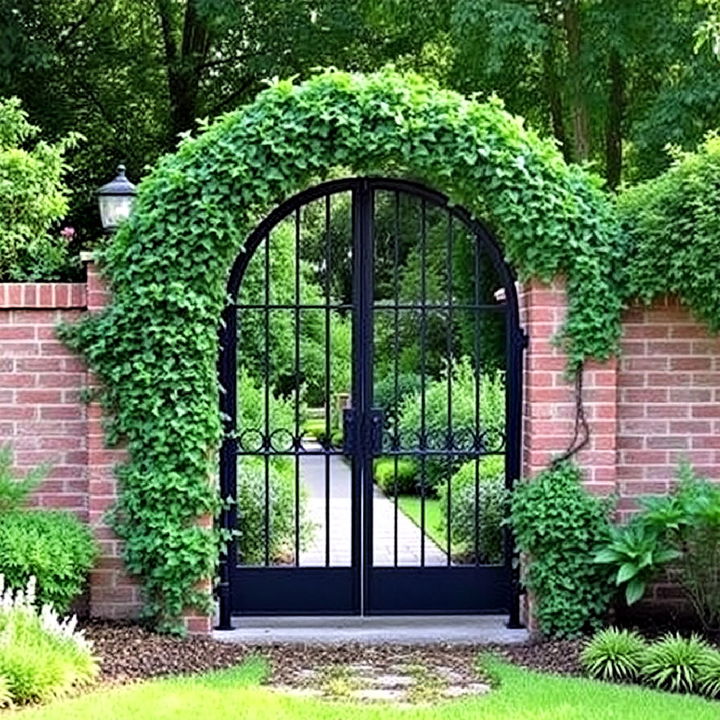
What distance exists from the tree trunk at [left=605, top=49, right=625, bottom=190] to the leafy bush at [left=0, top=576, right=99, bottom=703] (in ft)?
37.9

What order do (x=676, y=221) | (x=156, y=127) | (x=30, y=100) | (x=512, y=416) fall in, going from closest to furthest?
(x=676, y=221) < (x=512, y=416) < (x=30, y=100) < (x=156, y=127)

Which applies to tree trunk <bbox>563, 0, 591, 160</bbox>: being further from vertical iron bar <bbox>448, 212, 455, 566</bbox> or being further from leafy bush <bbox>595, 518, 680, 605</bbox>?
leafy bush <bbox>595, 518, 680, 605</bbox>

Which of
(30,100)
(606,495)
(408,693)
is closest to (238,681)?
(408,693)

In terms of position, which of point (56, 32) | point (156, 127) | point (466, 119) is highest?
point (56, 32)

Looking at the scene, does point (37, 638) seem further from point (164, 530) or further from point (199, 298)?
point (199, 298)

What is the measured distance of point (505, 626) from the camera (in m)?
7.00

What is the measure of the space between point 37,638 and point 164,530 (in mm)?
1227

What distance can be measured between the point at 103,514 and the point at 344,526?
1.44 m

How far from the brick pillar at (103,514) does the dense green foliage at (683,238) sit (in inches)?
115

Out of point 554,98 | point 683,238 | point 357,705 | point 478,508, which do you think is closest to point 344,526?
point 478,508

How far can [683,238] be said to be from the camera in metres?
6.45

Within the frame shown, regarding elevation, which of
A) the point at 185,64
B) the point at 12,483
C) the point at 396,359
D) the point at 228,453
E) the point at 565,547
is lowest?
→ the point at 565,547

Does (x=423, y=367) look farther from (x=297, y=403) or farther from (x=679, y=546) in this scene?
(x=679, y=546)

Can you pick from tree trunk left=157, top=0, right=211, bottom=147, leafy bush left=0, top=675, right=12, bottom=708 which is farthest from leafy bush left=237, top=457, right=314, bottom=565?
tree trunk left=157, top=0, right=211, bottom=147
